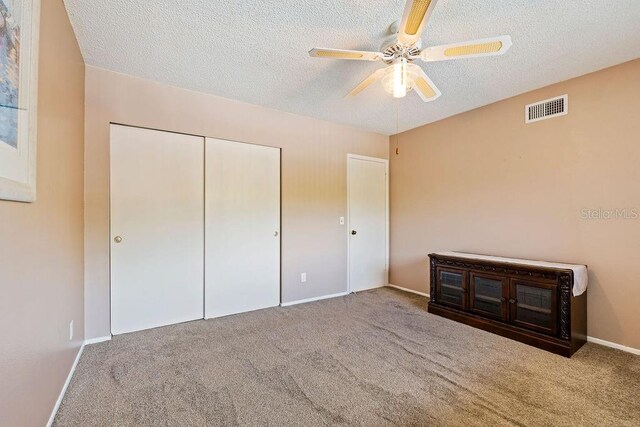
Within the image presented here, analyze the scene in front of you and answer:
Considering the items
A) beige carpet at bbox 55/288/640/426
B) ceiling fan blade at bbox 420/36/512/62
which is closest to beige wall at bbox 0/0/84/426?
beige carpet at bbox 55/288/640/426

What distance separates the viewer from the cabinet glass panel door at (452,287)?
316cm

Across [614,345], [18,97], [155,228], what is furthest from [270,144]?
[614,345]

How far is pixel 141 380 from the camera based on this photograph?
205 cm

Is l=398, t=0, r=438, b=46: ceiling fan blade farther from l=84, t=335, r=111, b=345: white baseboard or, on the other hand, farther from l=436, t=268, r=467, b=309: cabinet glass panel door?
l=84, t=335, r=111, b=345: white baseboard

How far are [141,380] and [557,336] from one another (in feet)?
10.9

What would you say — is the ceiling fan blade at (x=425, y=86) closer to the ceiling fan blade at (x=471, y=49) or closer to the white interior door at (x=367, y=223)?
the ceiling fan blade at (x=471, y=49)

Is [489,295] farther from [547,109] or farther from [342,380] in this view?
[547,109]

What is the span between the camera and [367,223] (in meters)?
4.56

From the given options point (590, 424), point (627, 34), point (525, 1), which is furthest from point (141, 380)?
point (627, 34)

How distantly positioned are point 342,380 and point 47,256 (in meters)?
1.98

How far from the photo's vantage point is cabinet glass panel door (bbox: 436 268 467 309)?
3.16m

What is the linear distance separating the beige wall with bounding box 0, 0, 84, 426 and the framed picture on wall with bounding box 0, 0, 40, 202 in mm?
107

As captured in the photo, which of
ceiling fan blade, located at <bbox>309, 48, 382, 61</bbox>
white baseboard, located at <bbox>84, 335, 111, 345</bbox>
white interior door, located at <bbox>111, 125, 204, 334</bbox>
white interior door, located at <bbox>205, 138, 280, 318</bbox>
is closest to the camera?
ceiling fan blade, located at <bbox>309, 48, 382, 61</bbox>

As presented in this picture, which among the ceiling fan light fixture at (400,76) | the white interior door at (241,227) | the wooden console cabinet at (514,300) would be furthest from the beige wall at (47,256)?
the wooden console cabinet at (514,300)
